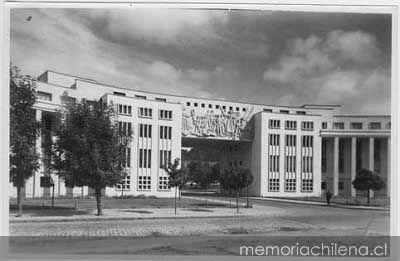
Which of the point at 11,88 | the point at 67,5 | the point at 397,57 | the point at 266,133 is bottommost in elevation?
the point at 266,133

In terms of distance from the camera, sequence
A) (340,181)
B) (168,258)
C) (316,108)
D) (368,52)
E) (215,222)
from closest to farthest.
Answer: (168,258) < (368,52) < (316,108) < (215,222) < (340,181)

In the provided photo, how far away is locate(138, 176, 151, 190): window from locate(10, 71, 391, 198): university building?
4.16ft

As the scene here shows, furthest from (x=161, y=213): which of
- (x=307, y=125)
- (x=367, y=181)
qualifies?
(x=367, y=181)

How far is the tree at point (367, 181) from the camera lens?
8.97m

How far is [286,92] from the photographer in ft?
31.4

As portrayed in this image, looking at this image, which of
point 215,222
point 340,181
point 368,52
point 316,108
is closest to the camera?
point 368,52

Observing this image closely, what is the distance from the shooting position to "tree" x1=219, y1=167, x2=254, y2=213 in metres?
10.6

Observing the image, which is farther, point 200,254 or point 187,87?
point 187,87

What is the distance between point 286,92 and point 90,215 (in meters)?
5.79

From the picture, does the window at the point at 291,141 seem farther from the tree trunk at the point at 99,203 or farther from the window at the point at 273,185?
the tree trunk at the point at 99,203

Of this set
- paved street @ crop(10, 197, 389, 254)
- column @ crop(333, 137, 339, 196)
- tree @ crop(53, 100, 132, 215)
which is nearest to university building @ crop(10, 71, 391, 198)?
column @ crop(333, 137, 339, 196)

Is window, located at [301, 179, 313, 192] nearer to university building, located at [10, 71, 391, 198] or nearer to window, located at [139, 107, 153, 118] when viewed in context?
university building, located at [10, 71, 391, 198]

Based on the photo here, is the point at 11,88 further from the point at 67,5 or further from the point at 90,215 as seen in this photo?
the point at 90,215

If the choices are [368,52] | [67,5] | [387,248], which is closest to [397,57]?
[368,52]
